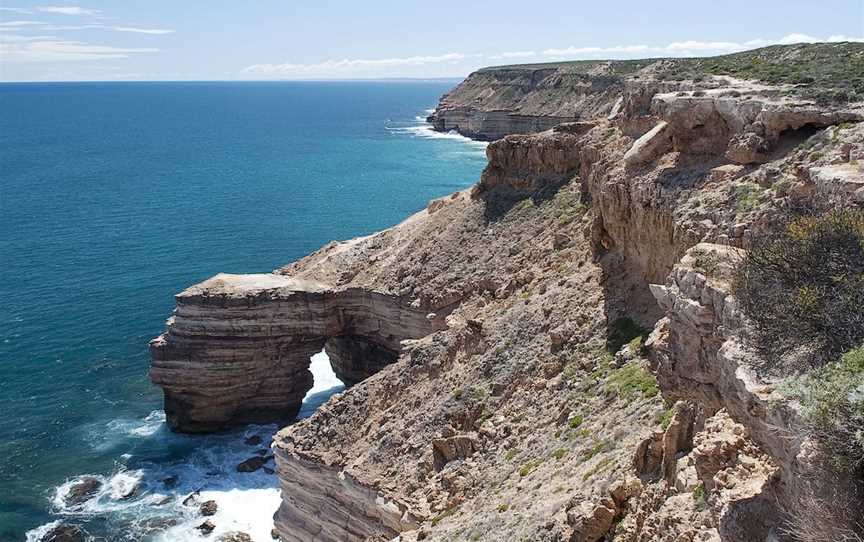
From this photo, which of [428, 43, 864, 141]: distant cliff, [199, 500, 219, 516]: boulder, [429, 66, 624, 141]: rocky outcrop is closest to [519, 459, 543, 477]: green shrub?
[428, 43, 864, 141]: distant cliff

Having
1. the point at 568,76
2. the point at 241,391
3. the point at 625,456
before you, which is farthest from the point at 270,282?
the point at 568,76

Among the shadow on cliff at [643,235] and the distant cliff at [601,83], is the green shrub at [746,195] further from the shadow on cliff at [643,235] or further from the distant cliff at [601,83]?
the distant cliff at [601,83]

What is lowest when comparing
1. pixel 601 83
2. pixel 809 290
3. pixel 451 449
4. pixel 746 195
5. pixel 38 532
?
pixel 38 532

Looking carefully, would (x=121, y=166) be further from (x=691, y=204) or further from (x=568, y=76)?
(x=691, y=204)

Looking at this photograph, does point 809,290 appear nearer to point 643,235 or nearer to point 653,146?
point 643,235

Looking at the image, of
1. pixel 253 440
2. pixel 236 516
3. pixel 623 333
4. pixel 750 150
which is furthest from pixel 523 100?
pixel 750 150

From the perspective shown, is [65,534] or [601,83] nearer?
[65,534]

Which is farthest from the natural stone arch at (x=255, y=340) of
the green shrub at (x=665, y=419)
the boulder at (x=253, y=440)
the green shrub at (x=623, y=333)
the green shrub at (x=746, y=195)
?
the green shrub at (x=665, y=419)
